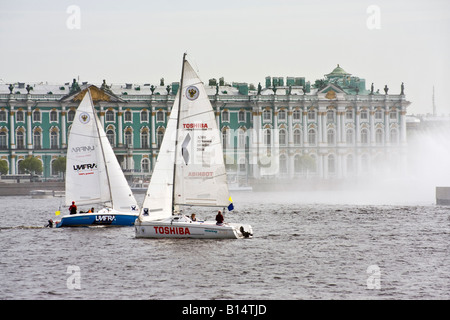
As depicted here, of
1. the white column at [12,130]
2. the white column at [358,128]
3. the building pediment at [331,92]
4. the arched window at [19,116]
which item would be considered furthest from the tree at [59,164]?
the white column at [358,128]

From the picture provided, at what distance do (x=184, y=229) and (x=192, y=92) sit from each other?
14.7 feet

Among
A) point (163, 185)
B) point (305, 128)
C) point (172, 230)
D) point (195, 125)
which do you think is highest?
point (305, 128)

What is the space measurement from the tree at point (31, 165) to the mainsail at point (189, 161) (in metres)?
69.0

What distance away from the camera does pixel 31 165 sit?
10262cm

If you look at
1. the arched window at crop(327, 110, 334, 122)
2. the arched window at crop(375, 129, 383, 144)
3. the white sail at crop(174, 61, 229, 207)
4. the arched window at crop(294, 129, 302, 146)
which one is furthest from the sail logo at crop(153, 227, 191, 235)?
the arched window at crop(375, 129, 383, 144)

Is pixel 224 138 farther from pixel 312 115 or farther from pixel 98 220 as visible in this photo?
pixel 98 220

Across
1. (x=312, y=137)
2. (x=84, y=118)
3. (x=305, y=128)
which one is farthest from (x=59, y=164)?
(x=84, y=118)

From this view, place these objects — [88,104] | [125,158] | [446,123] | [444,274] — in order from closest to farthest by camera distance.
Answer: [444,274] → [88,104] → [125,158] → [446,123]

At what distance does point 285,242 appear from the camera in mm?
38188

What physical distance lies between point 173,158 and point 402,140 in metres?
83.0

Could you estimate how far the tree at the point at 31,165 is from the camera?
103m

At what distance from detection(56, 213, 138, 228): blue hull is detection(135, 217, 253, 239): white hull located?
675 cm
